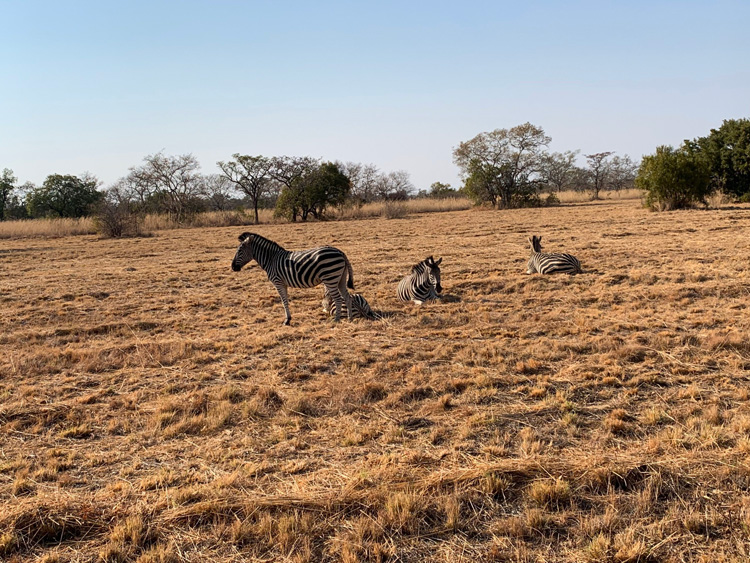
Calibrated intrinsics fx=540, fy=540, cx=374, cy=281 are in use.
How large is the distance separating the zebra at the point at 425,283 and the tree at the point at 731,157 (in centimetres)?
2552

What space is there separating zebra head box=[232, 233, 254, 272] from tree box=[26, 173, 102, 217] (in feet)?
123

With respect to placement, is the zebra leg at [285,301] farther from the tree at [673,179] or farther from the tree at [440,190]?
the tree at [440,190]

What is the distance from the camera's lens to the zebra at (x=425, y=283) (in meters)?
10.4

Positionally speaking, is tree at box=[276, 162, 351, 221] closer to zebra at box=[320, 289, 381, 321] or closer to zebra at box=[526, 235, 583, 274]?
zebra at box=[526, 235, 583, 274]

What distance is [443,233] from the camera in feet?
77.6

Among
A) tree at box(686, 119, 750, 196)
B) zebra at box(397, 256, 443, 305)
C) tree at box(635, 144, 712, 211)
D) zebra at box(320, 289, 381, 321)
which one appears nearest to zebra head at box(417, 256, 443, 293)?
zebra at box(397, 256, 443, 305)

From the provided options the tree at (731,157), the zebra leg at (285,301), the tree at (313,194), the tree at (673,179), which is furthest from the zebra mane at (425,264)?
the tree at (313,194)

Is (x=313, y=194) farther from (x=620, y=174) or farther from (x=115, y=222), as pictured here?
(x=620, y=174)

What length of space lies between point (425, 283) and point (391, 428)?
18.9ft

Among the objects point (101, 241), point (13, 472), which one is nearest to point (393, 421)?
point (13, 472)

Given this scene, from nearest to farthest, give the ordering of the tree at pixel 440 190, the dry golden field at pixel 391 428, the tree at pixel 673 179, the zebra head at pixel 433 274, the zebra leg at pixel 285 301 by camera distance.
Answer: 1. the dry golden field at pixel 391 428
2. the zebra leg at pixel 285 301
3. the zebra head at pixel 433 274
4. the tree at pixel 673 179
5. the tree at pixel 440 190

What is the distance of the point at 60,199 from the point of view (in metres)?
42.3

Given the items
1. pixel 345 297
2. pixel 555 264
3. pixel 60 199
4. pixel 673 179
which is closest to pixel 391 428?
pixel 345 297

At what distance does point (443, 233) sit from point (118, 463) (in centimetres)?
2017
